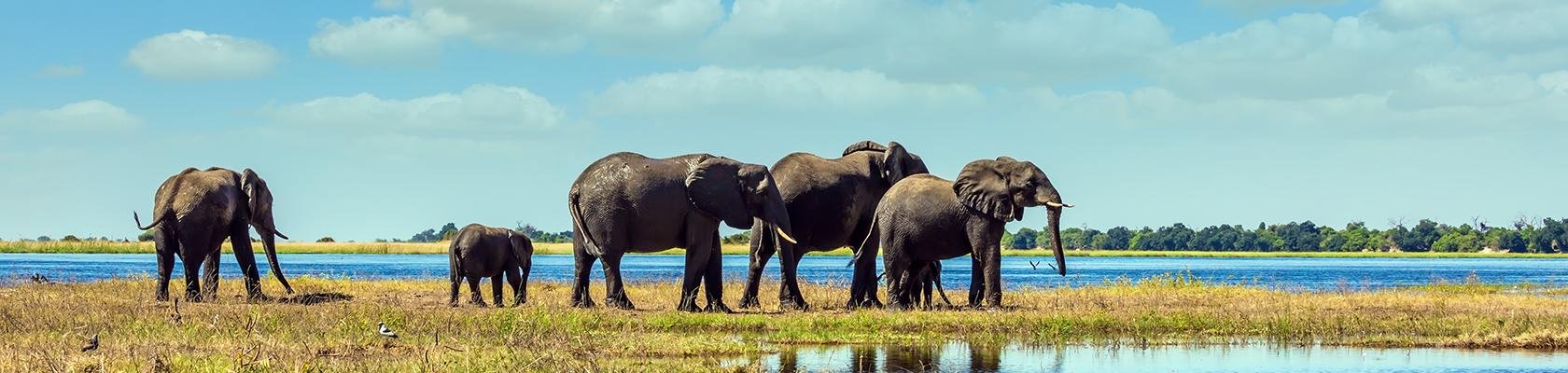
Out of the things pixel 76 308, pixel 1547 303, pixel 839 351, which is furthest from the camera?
pixel 1547 303

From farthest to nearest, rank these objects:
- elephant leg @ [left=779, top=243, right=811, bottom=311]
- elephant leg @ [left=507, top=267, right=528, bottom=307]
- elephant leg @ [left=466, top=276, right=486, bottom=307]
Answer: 1. elephant leg @ [left=507, top=267, right=528, bottom=307]
2. elephant leg @ [left=466, top=276, right=486, bottom=307]
3. elephant leg @ [left=779, top=243, right=811, bottom=311]

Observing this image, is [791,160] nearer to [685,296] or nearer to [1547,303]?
[685,296]

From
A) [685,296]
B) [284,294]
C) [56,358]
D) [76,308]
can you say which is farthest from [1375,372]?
[284,294]

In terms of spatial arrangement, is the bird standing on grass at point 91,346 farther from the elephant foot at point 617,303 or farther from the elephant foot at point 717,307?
the elephant foot at point 717,307

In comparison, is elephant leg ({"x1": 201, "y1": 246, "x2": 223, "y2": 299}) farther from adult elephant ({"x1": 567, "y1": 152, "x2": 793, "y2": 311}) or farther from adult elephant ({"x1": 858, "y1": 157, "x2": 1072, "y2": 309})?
adult elephant ({"x1": 858, "y1": 157, "x2": 1072, "y2": 309})

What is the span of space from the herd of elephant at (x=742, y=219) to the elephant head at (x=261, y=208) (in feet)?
0.08

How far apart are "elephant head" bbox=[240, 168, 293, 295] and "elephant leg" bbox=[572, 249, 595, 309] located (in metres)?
6.34

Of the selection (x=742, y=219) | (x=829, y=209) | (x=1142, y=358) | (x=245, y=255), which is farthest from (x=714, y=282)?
(x=245, y=255)

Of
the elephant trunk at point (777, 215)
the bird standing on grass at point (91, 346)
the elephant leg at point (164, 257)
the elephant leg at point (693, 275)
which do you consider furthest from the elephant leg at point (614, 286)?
the bird standing on grass at point (91, 346)

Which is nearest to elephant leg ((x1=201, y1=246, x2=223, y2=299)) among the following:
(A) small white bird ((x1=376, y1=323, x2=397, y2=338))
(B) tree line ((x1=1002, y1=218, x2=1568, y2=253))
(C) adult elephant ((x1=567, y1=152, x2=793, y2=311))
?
(C) adult elephant ((x1=567, y1=152, x2=793, y2=311))

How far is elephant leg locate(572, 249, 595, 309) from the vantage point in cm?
2288

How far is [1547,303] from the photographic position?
91.7 ft

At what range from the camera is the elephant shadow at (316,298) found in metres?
25.5

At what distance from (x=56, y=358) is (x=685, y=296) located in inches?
370
